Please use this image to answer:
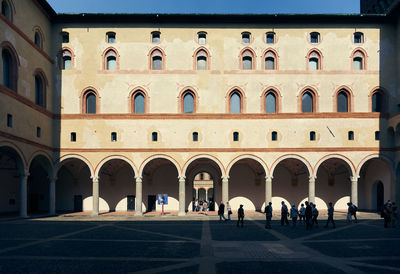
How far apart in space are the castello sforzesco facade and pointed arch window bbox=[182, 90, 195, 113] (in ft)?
0.29

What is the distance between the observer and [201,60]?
1133 inches

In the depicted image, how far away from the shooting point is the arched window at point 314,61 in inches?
1126

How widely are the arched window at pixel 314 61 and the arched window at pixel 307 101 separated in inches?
93.0

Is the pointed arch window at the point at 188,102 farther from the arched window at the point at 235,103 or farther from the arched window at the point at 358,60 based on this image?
the arched window at the point at 358,60

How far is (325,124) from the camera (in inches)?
1083

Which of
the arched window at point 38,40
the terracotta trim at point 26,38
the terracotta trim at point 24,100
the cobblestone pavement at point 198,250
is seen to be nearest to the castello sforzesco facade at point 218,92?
the arched window at point 38,40

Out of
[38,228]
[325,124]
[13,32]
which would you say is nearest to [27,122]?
[13,32]

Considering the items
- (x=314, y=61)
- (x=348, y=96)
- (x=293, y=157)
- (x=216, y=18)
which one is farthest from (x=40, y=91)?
(x=348, y=96)

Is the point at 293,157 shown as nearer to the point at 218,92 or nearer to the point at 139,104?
the point at 218,92

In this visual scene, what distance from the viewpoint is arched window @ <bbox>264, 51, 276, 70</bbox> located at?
28.7 meters

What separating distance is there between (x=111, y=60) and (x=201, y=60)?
317 inches

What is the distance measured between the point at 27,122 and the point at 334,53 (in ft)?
85.3

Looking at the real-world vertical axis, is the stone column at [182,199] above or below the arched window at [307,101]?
below

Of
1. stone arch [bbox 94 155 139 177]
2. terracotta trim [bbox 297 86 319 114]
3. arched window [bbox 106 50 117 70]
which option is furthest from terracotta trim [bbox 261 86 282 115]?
arched window [bbox 106 50 117 70]
